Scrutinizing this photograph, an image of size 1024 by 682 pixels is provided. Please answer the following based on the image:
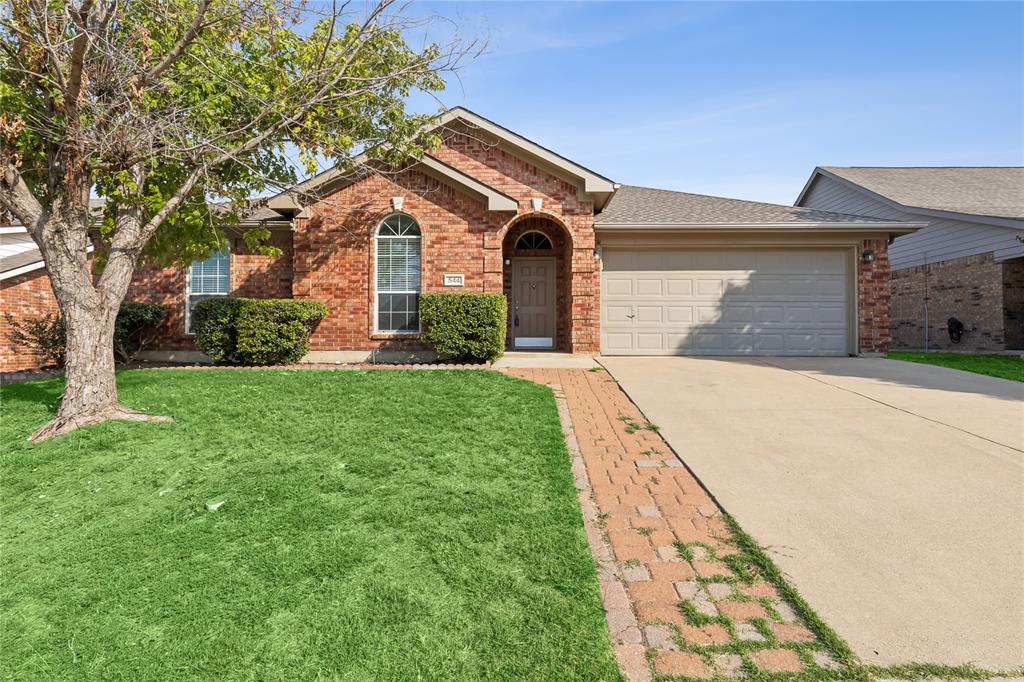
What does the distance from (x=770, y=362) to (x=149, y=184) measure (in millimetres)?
11874

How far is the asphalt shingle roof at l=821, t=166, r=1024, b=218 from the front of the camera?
54.3ft

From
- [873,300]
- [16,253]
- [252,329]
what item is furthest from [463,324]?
[16,253]

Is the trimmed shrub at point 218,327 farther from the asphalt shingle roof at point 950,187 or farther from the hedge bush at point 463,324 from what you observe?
the asphalt shingle roof at point 950,187

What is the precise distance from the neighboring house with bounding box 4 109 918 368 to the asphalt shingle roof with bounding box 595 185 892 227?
9cm

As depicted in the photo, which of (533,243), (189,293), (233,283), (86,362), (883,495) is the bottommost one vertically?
(883,495)

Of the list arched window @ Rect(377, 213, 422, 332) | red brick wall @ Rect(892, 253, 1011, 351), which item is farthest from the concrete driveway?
red brick wall @ Rect(892, 253, 1011, 351)

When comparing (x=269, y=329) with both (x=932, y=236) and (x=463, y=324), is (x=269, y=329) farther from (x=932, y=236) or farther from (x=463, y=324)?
(x=932, y=236)

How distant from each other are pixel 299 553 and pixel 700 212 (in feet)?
41.0

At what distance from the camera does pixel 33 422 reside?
5.95 m

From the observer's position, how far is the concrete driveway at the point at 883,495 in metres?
2.47

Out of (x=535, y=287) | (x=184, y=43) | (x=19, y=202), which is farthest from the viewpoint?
(x=535, y=287)

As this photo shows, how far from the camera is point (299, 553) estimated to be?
3082 mm

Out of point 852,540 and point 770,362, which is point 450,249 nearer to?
point 770,362

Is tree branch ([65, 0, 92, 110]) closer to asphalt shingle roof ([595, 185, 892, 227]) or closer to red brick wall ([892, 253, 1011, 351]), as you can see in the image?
asphalt shingle roof ([595, 185, 892, 227])
